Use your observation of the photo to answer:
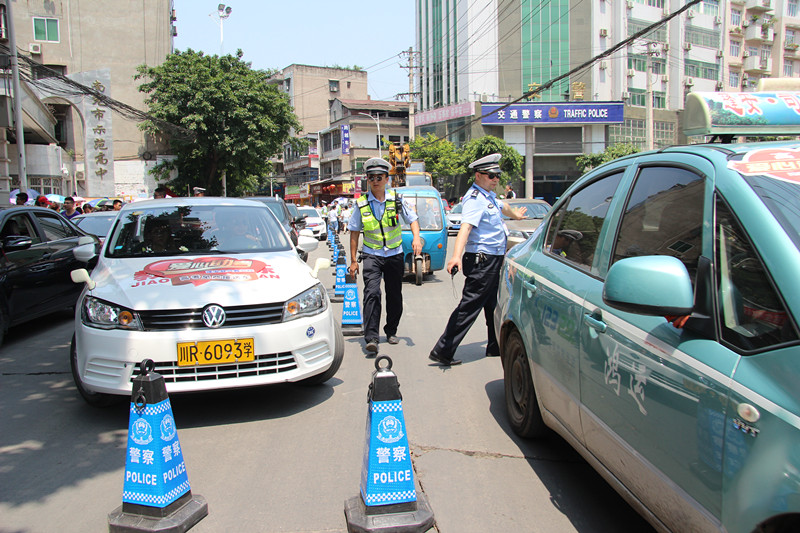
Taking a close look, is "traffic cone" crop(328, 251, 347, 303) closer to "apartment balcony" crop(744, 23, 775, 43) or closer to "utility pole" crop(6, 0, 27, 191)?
"utility pole" crop(6, 0, 27, 191)

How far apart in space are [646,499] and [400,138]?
64.3 meters

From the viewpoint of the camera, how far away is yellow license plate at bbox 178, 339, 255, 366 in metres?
4.00

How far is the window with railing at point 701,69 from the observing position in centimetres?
5488

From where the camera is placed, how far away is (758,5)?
56.3 m

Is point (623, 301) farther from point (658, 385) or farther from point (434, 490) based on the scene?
point (434, 490)

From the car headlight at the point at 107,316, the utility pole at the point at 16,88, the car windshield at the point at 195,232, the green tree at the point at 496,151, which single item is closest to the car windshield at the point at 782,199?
the car headlight at the point at 107,316

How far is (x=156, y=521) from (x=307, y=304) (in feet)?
6.57

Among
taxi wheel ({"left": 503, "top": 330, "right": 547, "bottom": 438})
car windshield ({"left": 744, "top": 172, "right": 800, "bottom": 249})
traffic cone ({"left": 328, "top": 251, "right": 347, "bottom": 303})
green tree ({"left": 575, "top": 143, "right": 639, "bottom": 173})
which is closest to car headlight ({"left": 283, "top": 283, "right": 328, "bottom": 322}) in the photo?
taxi wheel ({"left": 503, "top": 330, "right": 547, "bottom": 438})

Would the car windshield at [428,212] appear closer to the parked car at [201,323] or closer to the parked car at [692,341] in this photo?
the parked car at [201,323]

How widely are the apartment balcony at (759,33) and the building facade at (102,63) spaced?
2027 inches

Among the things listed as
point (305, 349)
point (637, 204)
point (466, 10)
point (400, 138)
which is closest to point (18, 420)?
point (305, 349)

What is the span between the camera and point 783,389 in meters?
1.65

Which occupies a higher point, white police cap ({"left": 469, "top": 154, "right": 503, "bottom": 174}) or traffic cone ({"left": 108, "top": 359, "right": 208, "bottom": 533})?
white police cap ({"left": 469, "top": 154, "right": 503, "bottom": 174})

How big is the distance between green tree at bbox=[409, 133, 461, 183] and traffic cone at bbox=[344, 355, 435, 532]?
146 feet
